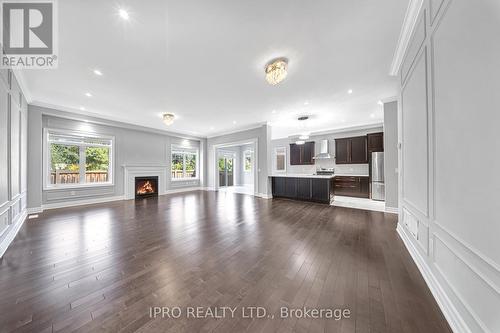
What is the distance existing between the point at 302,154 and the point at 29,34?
8.96 m

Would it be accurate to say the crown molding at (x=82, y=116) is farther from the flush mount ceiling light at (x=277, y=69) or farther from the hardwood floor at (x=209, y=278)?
the flush mount ceiling light at (x=277, y=69)

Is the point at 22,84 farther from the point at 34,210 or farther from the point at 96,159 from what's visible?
the point at 34,210

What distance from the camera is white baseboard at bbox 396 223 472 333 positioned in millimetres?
1263

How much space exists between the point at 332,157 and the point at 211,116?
19.4 feet

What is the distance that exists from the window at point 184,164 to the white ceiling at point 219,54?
372 centimetres

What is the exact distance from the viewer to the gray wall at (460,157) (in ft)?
3.37

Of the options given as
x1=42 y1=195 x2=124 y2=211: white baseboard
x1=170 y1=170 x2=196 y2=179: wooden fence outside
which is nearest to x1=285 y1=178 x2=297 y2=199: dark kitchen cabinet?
x1=170 y1=170 x2=196 y2=179: wooden fence outside

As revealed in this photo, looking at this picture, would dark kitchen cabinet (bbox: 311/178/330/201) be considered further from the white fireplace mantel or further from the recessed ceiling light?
the white fireplace mantel

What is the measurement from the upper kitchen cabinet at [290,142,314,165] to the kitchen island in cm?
269

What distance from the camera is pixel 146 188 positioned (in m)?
7.51

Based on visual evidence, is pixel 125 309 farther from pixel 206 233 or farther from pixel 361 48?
pixel 361 48

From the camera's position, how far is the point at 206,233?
3.18 meters

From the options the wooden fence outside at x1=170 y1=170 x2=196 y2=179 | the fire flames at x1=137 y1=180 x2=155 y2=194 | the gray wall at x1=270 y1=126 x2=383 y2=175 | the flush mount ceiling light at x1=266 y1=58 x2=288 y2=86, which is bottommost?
the fire flames at x1=137 y1=180 x2=155 y2=194

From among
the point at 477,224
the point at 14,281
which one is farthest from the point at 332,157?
the point at 14,281
